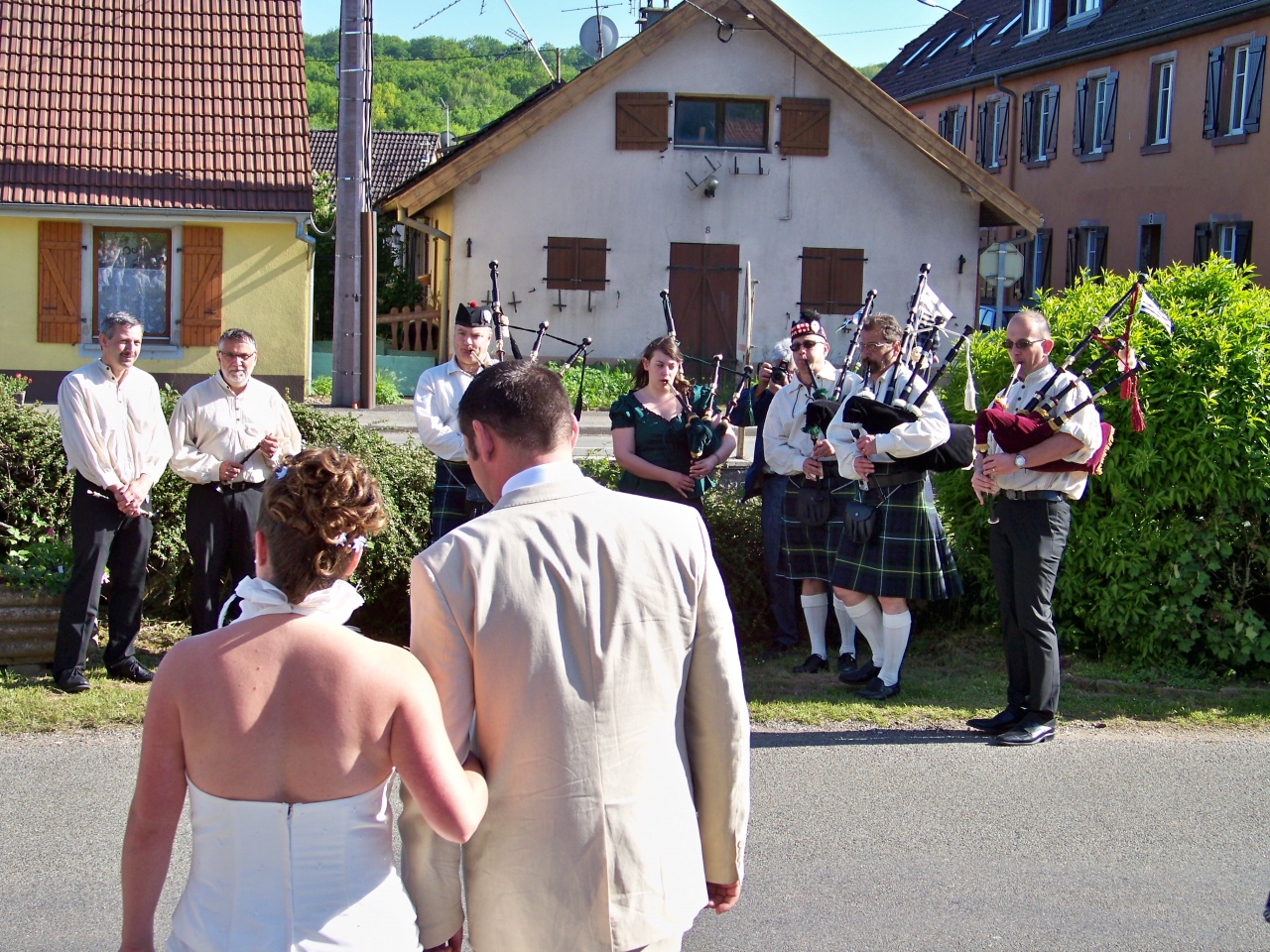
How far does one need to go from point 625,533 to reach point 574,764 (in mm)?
454

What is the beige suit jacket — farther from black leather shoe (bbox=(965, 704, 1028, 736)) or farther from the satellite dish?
the satellite dish

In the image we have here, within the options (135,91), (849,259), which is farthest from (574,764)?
(849,259)

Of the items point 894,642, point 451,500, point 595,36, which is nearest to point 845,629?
point 894,642

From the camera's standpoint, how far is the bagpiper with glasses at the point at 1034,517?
6117mm

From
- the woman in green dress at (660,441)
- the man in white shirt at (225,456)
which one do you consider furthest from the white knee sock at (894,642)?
the man in white shirt at (225,456)

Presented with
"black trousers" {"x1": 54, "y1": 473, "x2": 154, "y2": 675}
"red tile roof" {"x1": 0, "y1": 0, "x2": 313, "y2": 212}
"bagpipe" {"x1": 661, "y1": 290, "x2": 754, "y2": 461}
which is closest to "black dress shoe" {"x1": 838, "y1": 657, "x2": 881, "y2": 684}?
"bagpipe" {"x1": 661, "y1": 290, "x2": 754, "y2": 461}

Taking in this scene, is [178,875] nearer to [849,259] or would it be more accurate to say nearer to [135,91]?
[135,91]

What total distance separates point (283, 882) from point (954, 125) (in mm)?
38131

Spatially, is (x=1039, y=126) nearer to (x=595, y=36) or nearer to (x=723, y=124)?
(x=595, y=36)

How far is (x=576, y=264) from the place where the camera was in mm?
23844

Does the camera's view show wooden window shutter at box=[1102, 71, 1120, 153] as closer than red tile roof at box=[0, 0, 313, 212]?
No

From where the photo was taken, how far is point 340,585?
2654 mm

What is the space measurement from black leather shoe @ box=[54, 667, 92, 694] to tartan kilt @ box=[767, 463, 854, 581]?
12.4 feet

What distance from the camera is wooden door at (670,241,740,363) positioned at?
24.2 m
